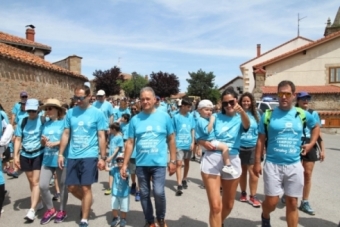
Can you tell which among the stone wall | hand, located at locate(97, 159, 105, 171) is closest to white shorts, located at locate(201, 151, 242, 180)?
hand, located at locate(97, 159, 105, 171)

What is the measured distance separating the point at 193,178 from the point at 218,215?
401 cm

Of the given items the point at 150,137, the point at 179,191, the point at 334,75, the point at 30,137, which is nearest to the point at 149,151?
the point at 150,137

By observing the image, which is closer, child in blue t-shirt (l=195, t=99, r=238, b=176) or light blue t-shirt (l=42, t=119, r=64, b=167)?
child in blue t-shirt (l=195, t=99, r=238, b=176)

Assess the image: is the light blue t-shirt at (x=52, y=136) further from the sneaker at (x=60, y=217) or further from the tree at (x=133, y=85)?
the tree at (x=133, y=85)

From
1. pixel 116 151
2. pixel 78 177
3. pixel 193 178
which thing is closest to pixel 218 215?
pixel 78 177

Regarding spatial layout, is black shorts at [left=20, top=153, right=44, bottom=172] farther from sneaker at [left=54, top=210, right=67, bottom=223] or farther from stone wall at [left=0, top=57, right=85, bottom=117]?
stone wall at [left=0, top=57, right=85, bottom=117]

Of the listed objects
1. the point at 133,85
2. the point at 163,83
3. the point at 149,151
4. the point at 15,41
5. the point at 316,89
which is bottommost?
the point at 149,151

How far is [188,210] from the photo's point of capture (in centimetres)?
539

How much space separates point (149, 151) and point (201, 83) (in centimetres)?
5483

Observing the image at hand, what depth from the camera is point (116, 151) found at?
5785mm

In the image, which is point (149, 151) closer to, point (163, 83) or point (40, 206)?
point (40, 206)

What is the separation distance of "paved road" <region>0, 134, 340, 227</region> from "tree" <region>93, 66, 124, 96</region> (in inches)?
1418

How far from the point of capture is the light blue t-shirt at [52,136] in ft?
16.4

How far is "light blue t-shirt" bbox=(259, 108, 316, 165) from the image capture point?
3.83 m
